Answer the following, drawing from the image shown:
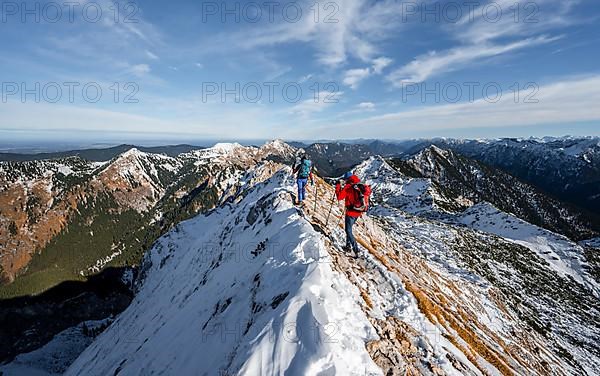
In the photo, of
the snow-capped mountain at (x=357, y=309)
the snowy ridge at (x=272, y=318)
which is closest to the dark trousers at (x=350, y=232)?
the snow-capped mountain at (x=357, y=309)

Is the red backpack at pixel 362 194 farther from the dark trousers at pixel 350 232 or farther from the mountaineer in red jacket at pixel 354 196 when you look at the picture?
the dark trousers at pixel 350 232

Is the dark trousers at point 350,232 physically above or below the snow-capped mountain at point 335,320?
above

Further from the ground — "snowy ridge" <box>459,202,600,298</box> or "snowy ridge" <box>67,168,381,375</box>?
"snowy ridge" <box>67,168,381,375</box>

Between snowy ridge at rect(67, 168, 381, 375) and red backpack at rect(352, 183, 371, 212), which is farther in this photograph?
red backpack at rect(352, 183, 371, 212)

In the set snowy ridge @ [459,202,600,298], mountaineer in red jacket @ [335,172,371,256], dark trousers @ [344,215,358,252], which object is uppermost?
mountaineer in red jacket @ [335,172,371,256]

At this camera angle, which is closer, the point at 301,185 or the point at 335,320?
the point at 335,320

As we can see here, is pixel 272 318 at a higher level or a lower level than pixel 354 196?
lower

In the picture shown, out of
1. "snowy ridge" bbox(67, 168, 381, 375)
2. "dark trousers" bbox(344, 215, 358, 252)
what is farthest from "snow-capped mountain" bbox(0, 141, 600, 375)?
"dark trousers" bbox(344, 215, 358, 252)

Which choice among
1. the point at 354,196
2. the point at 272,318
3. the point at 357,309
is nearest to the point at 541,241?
the point at 354,196

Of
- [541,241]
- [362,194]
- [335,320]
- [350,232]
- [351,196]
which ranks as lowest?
[541,241]

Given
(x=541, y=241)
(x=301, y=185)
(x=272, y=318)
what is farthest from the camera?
(x=541, y=241)

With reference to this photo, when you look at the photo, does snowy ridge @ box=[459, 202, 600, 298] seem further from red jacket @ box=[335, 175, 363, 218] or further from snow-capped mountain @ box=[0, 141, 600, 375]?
red jacket @ box=[335, 175, 363, 218]

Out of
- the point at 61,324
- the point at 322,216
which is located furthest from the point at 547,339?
the point at 61,324

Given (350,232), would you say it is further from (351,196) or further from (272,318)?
(272,318)
